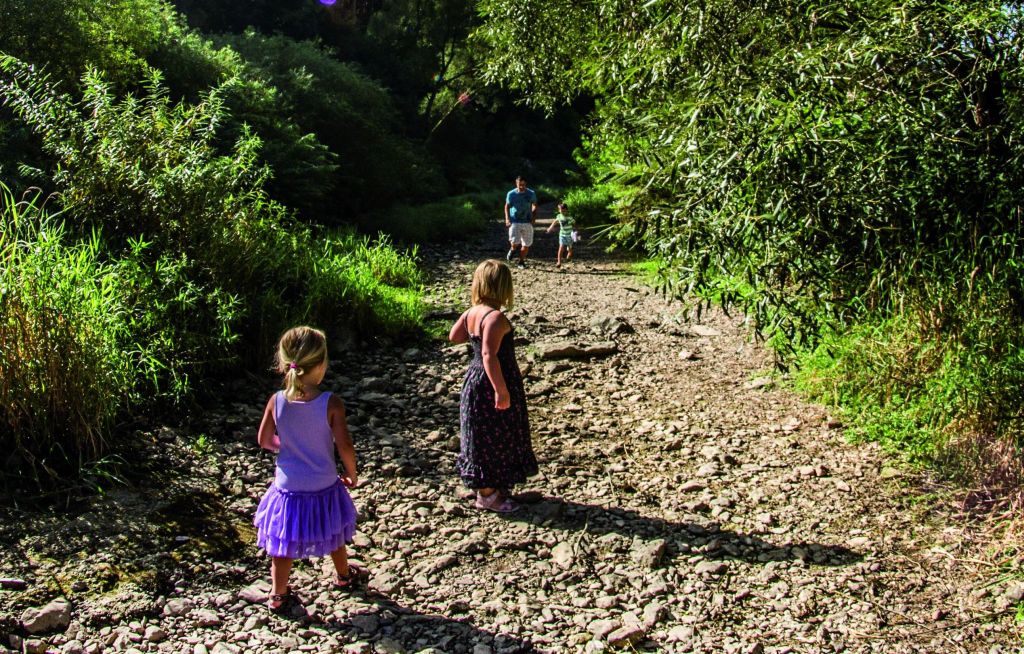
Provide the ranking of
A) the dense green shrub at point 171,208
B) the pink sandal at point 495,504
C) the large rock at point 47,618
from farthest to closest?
the dense green shrub at point 171,208
the pink sandal at point 495,504
the large rock at point 47,618

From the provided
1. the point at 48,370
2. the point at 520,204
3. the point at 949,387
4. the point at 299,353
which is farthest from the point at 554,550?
the point at 520,204

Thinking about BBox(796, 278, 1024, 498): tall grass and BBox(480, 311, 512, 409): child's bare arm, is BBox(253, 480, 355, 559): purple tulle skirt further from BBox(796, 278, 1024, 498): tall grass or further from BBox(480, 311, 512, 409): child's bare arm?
BBox(796, 278, 1024, 498): tall grass

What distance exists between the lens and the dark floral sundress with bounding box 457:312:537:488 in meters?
4.47

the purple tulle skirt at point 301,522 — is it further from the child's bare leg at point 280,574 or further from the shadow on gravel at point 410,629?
the shadow on gravel at point 410,629

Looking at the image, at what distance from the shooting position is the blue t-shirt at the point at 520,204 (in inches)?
512

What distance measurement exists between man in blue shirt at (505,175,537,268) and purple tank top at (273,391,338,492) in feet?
32.0

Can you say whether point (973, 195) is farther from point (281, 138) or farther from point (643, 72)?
point (281, 138)

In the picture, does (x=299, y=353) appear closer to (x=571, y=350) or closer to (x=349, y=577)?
(x=349, y=577)

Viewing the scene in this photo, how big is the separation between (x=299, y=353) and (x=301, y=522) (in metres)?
0.72

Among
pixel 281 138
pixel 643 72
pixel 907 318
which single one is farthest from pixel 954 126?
pixel 281 138

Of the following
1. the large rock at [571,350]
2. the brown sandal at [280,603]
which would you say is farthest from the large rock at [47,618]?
the large rock at [571,350]

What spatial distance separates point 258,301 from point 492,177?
1006 inches

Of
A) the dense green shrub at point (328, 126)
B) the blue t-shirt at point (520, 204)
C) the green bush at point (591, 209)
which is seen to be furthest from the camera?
the green bush at point (591, 209)

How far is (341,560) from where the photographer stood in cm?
367
